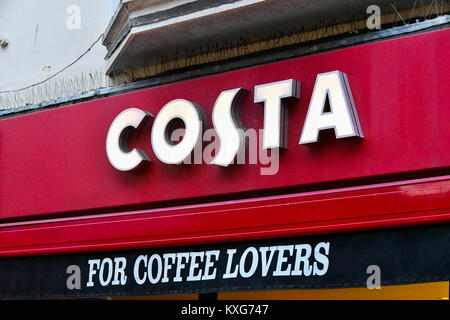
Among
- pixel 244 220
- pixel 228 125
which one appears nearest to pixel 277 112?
pixel 228 125

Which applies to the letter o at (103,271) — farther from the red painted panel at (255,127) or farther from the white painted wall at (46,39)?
the white painted wall at (46,39)

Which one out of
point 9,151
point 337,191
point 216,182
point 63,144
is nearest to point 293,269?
point 337,191

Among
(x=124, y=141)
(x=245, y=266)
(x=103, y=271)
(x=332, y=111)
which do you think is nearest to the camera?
(x=332, y=111)

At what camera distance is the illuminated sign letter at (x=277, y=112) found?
6195 mm

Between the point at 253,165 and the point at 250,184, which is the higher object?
the point at 253,165

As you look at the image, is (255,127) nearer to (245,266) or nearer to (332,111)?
(332,111)

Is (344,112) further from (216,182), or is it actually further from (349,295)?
(349,295)

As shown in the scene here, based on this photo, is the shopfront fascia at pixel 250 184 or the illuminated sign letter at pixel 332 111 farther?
the illuminated sign letter at pixel 332 111

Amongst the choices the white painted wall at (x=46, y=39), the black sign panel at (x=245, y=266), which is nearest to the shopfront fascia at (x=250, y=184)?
the black sign panel at (x=245, y=266)

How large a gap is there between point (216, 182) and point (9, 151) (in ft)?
8.21

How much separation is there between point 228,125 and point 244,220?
0.74m

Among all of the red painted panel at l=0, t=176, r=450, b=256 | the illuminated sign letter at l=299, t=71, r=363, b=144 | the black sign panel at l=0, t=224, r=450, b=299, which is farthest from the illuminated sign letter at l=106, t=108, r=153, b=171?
the illuminated sign letter at l=299, t=71, r=363, b=144

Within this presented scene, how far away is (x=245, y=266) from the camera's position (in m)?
6.16

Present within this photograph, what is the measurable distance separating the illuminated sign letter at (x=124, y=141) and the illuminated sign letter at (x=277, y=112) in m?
1.18
